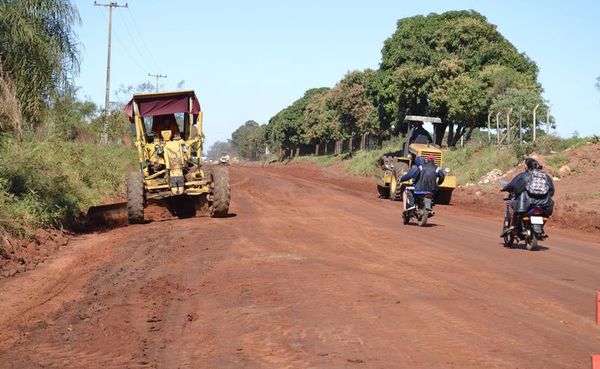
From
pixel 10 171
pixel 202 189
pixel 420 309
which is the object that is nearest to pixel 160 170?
pixel 202 189

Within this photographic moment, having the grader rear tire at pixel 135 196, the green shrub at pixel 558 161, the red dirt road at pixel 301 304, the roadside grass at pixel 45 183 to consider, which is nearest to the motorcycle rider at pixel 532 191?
the red dirt road at pixel 301 304

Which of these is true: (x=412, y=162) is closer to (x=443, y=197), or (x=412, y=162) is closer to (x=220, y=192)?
(x=443, y=197)

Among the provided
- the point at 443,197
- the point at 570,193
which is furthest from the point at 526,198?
the point at 443,197

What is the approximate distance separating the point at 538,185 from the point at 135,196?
938 centimetres

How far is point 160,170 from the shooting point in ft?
61.5

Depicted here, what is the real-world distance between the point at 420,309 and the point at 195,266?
4.18m

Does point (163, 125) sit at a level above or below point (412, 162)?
above

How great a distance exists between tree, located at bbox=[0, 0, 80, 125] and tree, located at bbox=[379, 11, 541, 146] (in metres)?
30.1

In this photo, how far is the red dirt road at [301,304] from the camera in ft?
19.4

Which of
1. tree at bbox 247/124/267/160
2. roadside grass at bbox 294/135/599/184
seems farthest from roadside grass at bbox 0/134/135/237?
tree at bbox 247/124/267/160

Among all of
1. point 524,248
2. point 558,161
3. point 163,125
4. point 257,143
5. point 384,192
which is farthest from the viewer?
point 257,143

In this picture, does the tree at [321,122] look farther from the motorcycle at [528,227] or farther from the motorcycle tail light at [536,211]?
the motorcycle tail light at [536,211]

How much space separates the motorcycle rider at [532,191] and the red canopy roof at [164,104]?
871 centimetres

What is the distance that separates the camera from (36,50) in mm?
15141
